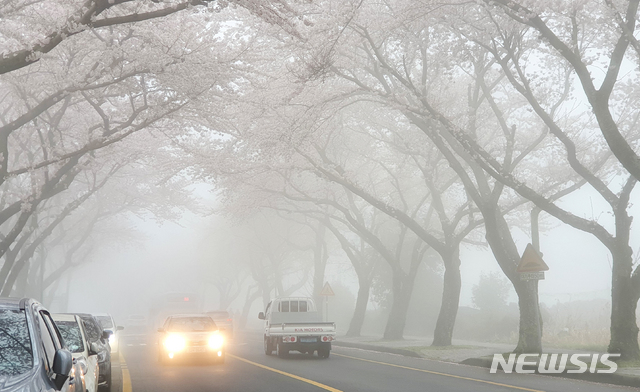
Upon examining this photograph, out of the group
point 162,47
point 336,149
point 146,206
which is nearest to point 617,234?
point 162,47

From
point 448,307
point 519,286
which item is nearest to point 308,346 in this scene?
point 519,286

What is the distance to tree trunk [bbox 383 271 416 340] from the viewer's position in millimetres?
32000

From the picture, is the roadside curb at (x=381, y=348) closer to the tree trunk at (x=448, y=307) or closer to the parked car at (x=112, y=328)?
the tree trunk at (x=448, y=307)

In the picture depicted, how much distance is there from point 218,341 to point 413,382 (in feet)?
24.1

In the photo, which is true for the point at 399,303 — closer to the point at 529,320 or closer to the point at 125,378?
the point at 529,320

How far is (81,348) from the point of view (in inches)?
373

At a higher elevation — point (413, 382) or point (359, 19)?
point (359, 19)

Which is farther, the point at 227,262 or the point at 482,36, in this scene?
the point at 227,262

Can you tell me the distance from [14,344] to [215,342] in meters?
13.9

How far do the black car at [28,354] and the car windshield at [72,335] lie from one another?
366 cm

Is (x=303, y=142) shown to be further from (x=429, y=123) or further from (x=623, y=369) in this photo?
(x=623, y=369)

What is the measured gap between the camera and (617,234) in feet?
56.6

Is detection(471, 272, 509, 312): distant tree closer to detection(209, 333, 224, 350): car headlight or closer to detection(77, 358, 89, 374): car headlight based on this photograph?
detection(209, 333, 224, 350): car headlight

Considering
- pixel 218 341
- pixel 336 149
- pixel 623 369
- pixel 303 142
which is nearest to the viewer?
pixel 623 369
